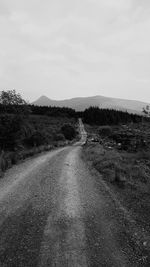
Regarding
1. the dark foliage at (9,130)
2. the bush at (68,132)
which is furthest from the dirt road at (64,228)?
the bush at (68,132)

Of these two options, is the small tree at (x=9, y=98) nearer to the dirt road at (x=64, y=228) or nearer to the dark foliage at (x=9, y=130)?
the dark foliage at (x=9, y=130)

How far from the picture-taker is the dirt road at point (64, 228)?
505 cm

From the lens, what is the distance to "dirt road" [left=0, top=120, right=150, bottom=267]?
16.6 ft

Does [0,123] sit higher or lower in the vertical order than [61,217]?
higher

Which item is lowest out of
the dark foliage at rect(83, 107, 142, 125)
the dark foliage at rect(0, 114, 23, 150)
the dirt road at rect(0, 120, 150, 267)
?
the dirt road at rect(0, 120, 150, 267)

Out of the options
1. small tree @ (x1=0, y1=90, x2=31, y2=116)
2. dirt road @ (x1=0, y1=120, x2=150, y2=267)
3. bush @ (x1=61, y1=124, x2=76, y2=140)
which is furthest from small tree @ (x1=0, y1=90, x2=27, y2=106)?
dirt road @ (x1=0, y1=120, x2=150, y2=267)

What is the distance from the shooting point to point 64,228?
635 cm

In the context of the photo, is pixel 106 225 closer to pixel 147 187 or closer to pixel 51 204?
pixel 51 204

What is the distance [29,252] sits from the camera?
5.27 metres

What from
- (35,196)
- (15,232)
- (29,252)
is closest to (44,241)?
(29,252)

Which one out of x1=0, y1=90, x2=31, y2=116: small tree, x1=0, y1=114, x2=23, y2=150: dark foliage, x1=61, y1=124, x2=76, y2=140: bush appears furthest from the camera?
x1=61, y1=124, x2=76, y2=140: bush

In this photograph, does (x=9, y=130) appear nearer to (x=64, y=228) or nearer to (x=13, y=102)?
(x=13, y=102)

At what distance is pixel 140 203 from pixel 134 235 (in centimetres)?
Result: 262

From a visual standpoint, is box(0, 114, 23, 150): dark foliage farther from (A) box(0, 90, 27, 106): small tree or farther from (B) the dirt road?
(B) the dirt road
